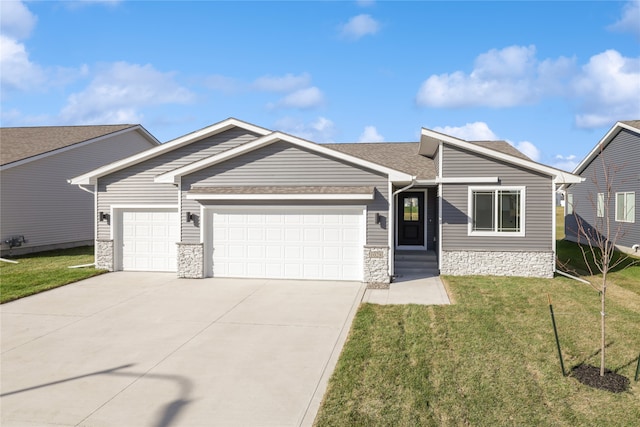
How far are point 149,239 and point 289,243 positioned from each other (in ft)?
16.8

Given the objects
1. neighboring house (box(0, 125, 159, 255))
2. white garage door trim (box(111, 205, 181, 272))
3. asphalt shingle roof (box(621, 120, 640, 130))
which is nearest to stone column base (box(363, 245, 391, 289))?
white garage door trim (box(111, 205, 181, 272))

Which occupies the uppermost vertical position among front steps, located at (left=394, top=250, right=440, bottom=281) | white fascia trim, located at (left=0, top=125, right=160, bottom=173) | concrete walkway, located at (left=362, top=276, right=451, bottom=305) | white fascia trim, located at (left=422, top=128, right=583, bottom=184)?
white fascia trim, located at (left=0, top=125, right=160, bottom=173)

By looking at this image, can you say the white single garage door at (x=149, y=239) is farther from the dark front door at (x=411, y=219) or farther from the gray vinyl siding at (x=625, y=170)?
the gray vinyl siding at (x=625, y=170)

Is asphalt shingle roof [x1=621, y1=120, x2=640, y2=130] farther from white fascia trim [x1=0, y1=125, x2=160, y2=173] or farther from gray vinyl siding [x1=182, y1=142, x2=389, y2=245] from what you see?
white fascia trim [x1=0, y1=125, x2=160, y2=173]

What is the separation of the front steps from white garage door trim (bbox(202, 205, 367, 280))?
6.04 ft

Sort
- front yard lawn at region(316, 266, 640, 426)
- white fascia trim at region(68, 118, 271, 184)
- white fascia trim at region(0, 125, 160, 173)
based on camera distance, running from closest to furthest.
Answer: front yard lawn at region(316, 266, 640, 426)
white fascia trim at region(68, 118, 271, 184)
white fascia trim at region(0, 125, 160, 173)

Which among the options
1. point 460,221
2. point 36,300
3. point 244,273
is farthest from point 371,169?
point 36,300

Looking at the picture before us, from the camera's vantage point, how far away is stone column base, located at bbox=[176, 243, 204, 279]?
13.0 meters

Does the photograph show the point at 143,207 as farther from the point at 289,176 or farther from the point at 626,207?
the point at 626,207

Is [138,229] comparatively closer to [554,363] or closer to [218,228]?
[218,228]

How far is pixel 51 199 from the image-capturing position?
19594 millimetres

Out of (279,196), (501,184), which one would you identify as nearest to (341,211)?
(279,196)

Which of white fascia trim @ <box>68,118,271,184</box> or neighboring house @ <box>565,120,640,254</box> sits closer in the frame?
white fascia trim @ <box>68,118,271,184</box>

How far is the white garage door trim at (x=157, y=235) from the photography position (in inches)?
559
